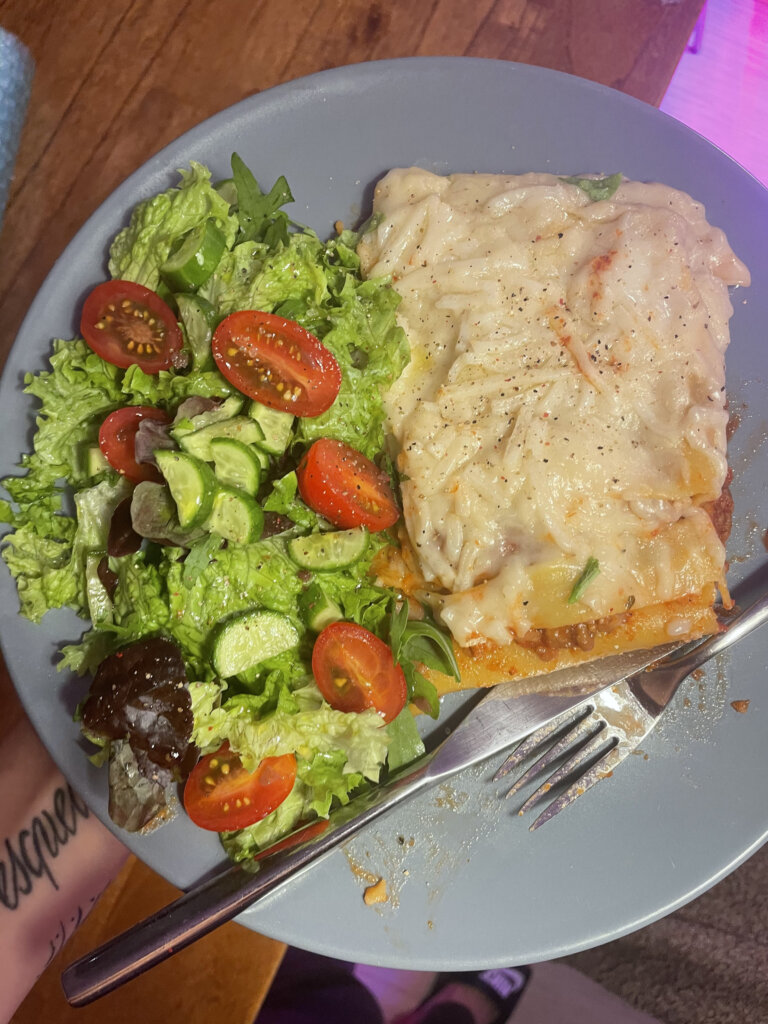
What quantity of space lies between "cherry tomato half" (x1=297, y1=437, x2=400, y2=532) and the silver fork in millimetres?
1008

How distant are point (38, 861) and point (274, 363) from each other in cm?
226

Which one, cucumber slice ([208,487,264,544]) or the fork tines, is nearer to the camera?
cucumber slice ([208,487,264,544])

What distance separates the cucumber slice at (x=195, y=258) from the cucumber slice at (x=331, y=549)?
97cm

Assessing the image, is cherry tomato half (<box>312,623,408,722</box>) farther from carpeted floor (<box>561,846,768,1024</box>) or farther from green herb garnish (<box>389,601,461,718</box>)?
carpeted floor (<box>561,846,768,1024</box>)

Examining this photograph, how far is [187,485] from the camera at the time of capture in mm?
2248

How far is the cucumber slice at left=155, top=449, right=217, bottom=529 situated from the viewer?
2.24 meters

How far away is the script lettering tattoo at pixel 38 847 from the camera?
9.57 ft

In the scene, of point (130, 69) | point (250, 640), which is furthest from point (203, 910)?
point (130, 69)

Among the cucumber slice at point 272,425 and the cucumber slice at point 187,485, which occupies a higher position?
the cucumber slice at point 272,425

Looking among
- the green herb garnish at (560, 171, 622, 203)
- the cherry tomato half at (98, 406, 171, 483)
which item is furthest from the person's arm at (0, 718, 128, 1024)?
the green herb garnish at (560, 171, 622, 203)

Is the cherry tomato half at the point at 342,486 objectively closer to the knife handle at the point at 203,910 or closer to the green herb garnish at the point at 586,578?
the green herb garnish at the point at 586,578

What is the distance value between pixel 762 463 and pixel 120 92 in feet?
9.85

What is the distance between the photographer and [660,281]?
2443mm

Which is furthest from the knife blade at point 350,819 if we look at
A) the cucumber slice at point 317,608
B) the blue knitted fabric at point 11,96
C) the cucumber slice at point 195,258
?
the blue knitted fabric at point 11,96
